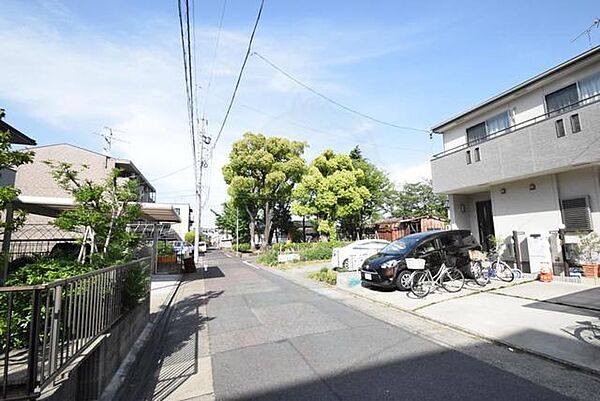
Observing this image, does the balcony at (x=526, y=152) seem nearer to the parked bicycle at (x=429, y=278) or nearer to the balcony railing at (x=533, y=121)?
the balcony railing at (x=533, y=121)

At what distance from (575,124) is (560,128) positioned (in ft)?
1.19

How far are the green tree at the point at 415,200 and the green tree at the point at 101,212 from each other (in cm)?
2994

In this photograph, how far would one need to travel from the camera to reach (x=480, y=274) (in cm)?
849

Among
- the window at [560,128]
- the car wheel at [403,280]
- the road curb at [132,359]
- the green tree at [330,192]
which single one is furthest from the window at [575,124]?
the green tree at [330,192]

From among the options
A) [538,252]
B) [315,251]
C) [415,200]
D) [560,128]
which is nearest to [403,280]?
[538,252]

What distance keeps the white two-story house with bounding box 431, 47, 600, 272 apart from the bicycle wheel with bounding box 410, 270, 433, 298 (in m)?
4.18

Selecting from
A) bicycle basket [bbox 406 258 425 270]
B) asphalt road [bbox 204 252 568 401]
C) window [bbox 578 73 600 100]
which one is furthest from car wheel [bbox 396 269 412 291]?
window [bbox 578 73 600 100]

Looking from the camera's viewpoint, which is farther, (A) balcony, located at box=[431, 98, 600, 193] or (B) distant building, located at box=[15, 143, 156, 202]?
(B) distant building, located at box=[15, 143, 156, 202]

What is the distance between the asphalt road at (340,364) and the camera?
3.22 meters

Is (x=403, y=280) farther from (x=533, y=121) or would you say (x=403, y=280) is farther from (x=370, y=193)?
(x=370, y=193)

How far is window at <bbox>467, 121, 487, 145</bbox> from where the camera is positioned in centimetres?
1143

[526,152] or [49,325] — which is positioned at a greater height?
→ [526,152]

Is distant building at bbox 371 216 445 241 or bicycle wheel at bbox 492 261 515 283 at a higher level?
distant building at bbox 371 216 445 241

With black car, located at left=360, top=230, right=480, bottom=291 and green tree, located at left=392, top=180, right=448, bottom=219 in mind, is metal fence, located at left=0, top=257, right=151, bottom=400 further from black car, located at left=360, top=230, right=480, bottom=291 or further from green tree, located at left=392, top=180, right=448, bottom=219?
green tree, located at left=392, top=180, right=448, bottom=219
